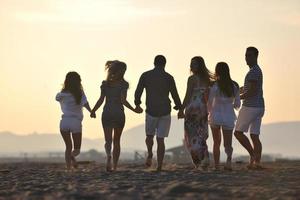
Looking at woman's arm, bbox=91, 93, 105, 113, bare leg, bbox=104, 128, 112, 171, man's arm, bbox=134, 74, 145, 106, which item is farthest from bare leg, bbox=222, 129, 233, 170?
woman's arm, bbox=91, 93, 105, 113

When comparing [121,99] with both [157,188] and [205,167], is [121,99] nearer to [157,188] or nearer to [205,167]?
[205,167]

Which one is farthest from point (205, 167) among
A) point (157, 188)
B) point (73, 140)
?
point (157, 188)

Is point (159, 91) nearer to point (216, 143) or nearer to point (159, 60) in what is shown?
point (159, 60)

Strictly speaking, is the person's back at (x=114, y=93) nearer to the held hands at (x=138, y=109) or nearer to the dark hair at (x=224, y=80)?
the held hands at (x=138, y=109)

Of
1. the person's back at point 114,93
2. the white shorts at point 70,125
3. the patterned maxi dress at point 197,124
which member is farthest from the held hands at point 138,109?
the white shorts at point 70,125

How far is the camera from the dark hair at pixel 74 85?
14.2m

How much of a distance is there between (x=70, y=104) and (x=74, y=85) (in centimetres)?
38

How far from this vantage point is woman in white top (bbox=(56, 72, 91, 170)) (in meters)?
14.2

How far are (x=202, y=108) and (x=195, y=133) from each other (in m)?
0.51

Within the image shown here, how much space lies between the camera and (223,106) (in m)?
13.6

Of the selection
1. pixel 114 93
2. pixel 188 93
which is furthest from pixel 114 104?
pixel 188 93

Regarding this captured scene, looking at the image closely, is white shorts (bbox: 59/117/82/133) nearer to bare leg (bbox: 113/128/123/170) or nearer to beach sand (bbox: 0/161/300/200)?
bare leg (bbox: 113/128/123/170)

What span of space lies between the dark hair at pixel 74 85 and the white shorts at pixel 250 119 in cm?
311

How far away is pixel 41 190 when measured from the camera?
1005cm
